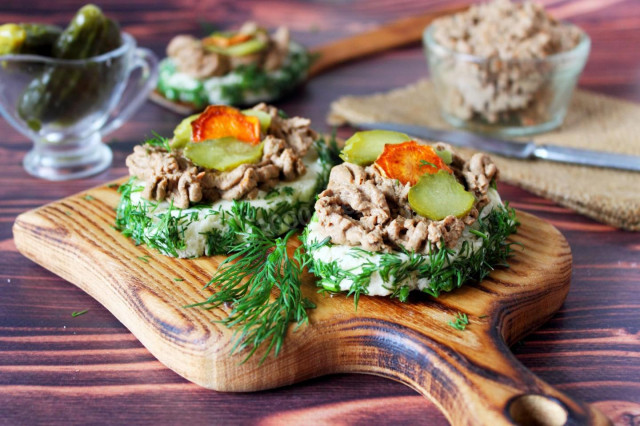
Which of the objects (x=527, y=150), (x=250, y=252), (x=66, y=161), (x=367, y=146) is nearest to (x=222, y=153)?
(x=250, y=252)

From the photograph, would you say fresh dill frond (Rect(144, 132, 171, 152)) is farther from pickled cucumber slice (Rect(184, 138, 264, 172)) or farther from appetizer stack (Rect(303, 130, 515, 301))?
appetizer stack (Rect(303, 130, 515, 301))

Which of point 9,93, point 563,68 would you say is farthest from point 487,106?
point 9,93

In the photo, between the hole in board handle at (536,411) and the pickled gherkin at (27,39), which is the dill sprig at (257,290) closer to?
the hole in board handle at (536,411)

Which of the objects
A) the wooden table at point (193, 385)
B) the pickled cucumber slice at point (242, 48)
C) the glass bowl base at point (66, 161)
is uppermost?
the pickled cucumber slice at point (242, 48)

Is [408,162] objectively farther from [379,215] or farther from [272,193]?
[272,193]

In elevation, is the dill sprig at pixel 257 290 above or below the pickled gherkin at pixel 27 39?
below

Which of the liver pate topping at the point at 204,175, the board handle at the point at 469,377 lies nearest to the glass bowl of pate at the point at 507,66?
the liver pate topping at the point at 204,175
